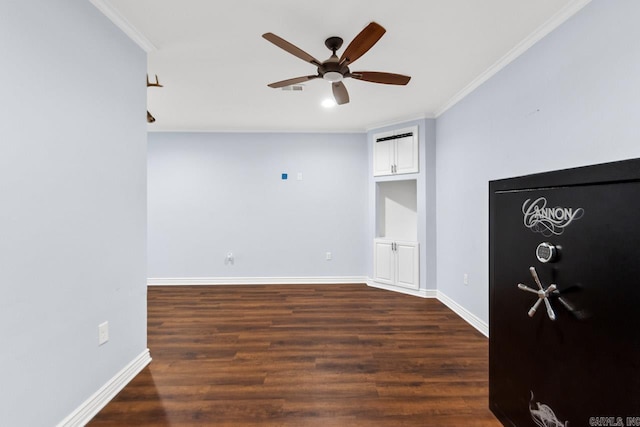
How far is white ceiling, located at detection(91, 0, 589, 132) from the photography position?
1.98 meters

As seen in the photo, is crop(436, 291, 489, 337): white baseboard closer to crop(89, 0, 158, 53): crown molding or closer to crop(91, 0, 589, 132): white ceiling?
crop(91, 0, 589, 132): white ceiling

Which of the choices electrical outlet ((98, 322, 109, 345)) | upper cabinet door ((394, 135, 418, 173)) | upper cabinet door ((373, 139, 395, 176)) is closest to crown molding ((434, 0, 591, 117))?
upper cabinet door ((394, 135, 418, 173))

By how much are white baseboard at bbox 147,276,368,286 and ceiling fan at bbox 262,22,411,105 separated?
3191mm

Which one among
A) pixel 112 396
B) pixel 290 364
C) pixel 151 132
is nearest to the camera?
pixel 112 396

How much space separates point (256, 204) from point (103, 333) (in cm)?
322

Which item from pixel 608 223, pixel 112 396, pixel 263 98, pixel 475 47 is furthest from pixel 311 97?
pixel 112 396

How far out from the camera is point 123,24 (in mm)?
2096

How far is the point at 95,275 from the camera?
189cm

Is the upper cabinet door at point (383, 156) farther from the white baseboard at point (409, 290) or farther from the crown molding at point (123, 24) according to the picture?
the crown molding at point (123, 24)

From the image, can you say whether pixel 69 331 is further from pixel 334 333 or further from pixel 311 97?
pixel 311 97

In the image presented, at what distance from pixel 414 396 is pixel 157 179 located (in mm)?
4784

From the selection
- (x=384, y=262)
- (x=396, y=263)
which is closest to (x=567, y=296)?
(x=396, y=263)

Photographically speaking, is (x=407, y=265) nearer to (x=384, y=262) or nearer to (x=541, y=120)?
(x=384, y=262)

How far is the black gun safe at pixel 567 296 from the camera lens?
3.71ft
